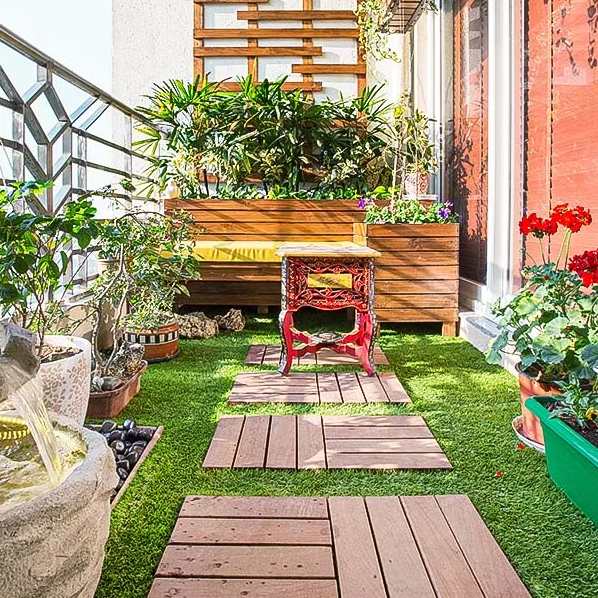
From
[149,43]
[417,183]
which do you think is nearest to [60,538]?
[417,183]

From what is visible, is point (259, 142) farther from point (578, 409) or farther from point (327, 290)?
point (578, 409)

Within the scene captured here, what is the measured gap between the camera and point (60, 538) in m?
1.08

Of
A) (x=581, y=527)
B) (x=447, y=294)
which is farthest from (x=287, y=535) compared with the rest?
(x=447, y=294)

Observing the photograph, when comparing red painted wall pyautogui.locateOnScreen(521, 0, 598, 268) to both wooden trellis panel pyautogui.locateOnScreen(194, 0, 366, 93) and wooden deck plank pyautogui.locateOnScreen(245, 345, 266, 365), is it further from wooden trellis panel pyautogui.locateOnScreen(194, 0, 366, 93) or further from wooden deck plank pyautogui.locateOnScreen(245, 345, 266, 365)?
wooden trellis panel pyautogui.locateOnScreen(194, 0, 366, 93)

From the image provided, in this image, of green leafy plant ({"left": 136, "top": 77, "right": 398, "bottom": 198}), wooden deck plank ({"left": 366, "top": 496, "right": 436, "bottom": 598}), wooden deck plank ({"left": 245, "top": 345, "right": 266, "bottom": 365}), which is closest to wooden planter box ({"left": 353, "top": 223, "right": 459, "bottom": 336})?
wooden deck plank ({"left": 245, "top": 345, "right": 266, "bottom": 365})

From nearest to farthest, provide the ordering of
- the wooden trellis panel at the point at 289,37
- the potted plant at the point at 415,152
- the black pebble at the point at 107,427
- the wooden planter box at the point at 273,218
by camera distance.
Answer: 1. the black pebble at the point at 107,427
2. the potted plant at the point at 415,152
3. the wooden planter box at the point at 273,218
4. the wooden trellis panel at the point at 289,37

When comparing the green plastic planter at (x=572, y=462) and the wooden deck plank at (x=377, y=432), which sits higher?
the green plastic planter at (x=572, y=462)

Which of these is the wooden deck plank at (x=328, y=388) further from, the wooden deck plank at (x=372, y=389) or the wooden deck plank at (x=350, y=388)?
the wooden deck plank at (x=372, y=389)

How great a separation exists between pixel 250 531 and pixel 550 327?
4.13ft

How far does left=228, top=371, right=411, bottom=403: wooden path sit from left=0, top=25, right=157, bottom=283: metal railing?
116cm

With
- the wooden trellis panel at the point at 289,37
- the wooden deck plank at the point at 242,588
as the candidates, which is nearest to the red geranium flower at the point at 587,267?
the wooden deck plank at the point at 242,588

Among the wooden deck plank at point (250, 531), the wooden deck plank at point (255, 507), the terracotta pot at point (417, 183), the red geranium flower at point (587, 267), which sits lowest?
the wooden deck plank at point (250, 531)

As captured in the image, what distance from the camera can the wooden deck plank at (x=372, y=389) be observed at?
3.13 metres

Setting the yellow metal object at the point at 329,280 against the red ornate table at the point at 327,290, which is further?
the yellow metal object at the point at 329,280
